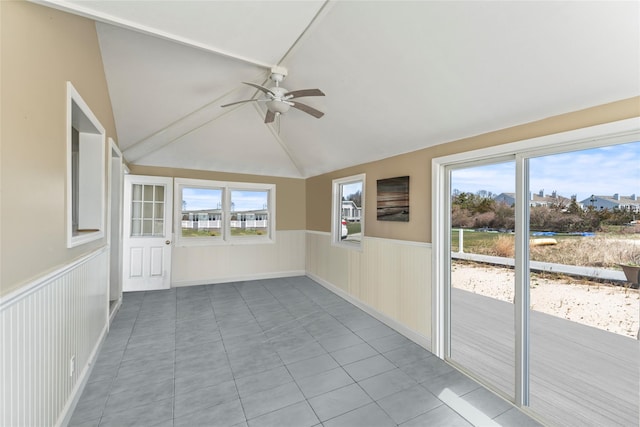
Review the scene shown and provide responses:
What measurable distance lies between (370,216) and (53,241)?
3.41 metres

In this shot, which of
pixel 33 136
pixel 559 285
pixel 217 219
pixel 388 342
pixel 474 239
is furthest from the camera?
pixel 217 219

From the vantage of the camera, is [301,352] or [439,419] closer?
[439,419]

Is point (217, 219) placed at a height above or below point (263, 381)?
above

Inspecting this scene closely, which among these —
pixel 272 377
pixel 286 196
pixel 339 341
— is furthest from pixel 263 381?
pixel 286 196

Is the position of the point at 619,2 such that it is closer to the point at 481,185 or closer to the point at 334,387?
the point at 481,185

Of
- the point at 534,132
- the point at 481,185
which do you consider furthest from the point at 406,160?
the point at 534,132

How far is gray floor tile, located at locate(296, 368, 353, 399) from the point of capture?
226 cm

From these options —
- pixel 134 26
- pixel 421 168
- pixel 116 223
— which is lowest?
pixel 116 223

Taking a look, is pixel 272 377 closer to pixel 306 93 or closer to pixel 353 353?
pixel 353 353

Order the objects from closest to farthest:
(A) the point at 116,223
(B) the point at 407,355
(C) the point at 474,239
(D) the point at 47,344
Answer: (D) the point at 47,344 < (C) the point at 474,239 < (B) the point at 407,355 < (A) the point at 116,223

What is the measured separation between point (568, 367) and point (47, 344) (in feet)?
12.7

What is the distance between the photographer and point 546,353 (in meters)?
2.52

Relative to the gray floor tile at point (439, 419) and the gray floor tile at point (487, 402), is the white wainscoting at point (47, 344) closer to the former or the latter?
the gray floor tile at point (439, 419)

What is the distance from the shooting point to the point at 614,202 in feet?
5.83
